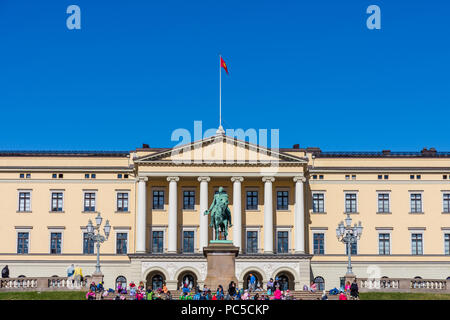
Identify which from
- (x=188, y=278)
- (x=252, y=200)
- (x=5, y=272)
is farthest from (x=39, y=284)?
(x=252, y=200)

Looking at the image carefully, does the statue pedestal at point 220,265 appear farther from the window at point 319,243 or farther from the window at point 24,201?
the window at point 24,201

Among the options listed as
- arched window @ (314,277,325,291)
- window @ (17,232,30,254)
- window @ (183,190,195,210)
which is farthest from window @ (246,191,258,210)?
window @ (17,232,30,254)

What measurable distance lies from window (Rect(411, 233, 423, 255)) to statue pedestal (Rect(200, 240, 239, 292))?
33.8m

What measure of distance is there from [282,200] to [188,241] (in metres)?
9.35

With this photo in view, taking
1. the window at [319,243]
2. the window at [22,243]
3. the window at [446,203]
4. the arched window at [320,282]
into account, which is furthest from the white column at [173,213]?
the window at [446,203]

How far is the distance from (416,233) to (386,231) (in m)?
2.72

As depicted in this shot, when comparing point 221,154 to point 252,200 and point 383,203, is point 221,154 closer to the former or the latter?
point 252,200

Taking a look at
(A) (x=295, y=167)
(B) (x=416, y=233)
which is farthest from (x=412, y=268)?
(A) (x=295, y=167)

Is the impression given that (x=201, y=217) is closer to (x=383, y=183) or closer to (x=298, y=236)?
(x=298, y=236)

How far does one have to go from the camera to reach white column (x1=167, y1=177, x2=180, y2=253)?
223 feet

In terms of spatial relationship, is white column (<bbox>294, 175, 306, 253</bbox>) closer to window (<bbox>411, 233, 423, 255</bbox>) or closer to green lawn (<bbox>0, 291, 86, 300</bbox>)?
window (<bbox>411, 233, 423, 255</bbox>)

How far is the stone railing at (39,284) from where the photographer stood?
4784 cm

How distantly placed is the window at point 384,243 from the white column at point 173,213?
1863 cm

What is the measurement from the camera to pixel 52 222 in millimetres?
70562
